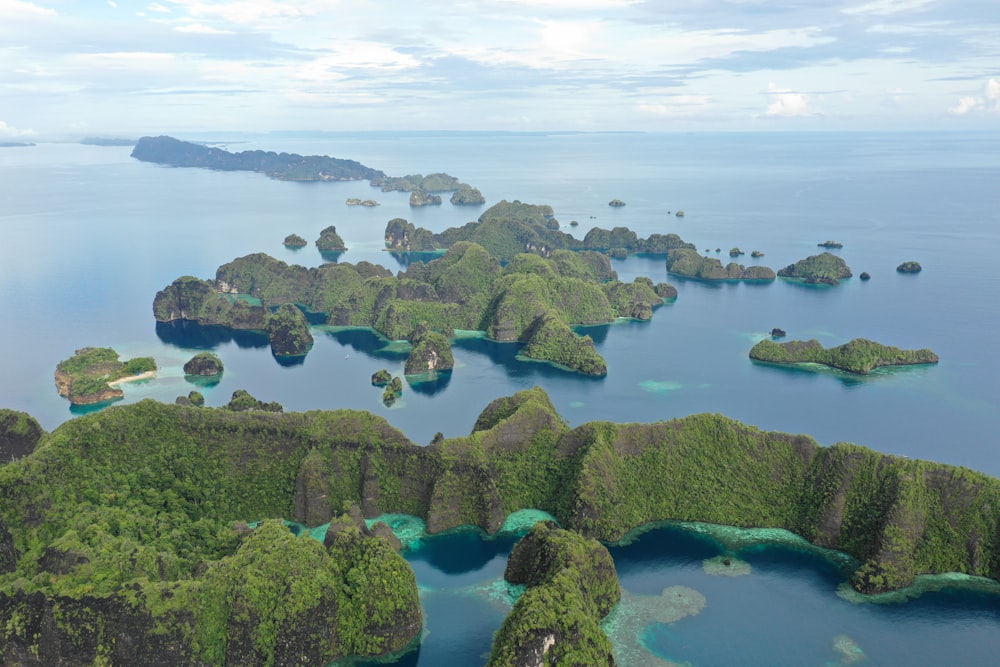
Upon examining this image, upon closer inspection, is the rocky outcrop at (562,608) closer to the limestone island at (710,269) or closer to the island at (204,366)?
the island at (204,366)

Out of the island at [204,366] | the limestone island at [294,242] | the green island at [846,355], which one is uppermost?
the limestone island at [294,242]

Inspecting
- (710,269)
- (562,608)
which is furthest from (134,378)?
(710,269)

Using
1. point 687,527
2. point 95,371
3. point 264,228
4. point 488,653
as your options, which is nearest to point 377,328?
point 95,371

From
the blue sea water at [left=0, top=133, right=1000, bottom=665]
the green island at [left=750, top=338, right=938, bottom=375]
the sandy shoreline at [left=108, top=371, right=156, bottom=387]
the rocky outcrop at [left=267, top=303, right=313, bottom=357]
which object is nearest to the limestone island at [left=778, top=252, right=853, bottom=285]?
the blue sea water at [left=0, top=133, right=1000, bottom=665]

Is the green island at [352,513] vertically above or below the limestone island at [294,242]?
below

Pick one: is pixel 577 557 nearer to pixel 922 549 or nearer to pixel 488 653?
pixel 488 653

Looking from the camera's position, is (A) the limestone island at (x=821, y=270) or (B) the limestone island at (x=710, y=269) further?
(B) the limestone island at (x=710, y=269)

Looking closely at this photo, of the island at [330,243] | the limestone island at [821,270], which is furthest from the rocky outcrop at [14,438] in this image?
the limestone island at [821,270]
